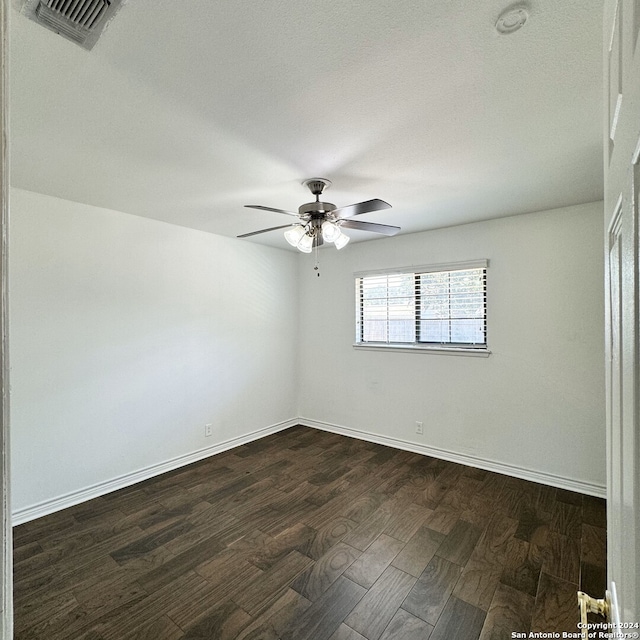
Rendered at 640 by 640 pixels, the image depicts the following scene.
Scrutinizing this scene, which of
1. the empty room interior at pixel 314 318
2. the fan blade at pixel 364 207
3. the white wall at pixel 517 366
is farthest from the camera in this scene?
the white wall at pixel 517 366

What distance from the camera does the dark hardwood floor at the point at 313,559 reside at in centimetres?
166

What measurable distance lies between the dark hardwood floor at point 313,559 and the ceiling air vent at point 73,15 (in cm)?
252

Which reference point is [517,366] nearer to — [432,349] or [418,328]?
[432,349]

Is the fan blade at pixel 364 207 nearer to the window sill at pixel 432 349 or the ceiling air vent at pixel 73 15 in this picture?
the ceiling air vent at pixel 73 15

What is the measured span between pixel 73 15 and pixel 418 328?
11.5ft

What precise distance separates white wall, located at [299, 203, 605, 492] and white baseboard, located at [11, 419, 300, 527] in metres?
1.55

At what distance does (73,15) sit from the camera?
107cm

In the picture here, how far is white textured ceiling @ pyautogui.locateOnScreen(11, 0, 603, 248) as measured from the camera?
44.2 inches

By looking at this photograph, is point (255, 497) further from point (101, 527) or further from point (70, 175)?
point (70, 175)

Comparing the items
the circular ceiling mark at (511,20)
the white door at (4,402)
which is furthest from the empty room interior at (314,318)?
the white door at (4,402)

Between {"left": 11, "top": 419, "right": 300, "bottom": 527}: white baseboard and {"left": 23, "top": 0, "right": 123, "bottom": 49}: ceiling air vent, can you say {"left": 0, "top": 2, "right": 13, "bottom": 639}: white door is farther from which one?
{"left": 11, "top": 419, "right": 300, "bottom": 527}: white baseboard

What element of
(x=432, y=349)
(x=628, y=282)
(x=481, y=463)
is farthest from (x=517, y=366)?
(x=628, y=282)

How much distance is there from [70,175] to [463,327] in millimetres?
3583

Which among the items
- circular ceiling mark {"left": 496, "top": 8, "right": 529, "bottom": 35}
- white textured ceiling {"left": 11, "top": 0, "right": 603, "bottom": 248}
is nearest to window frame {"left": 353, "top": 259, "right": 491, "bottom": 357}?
white textured ceiling {"left": 11, "top": 0, "right": 603, "bottom": 248}
